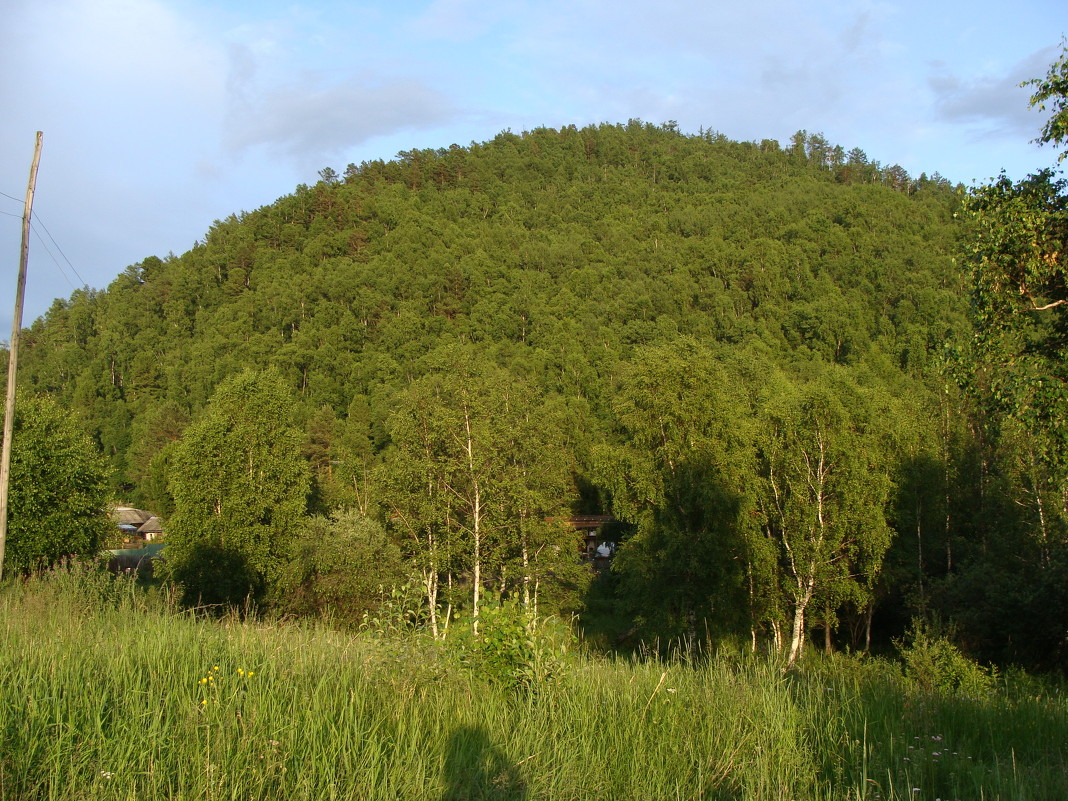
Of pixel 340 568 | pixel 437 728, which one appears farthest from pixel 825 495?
pixel 437 728

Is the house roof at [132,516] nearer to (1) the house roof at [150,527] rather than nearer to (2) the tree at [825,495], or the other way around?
(1) the house roof at [150,527]

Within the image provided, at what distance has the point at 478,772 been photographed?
4.09m

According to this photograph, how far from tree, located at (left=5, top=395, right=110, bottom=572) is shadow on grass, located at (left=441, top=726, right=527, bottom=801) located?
74.8 feet

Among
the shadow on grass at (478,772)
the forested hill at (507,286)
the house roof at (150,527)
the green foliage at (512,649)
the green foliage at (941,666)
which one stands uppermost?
the forested hill at (507,286)

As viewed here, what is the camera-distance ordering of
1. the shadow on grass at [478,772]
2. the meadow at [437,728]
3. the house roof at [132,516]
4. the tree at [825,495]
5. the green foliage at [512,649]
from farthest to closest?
the house roof at [132,516] → the tree at [825,495] → the green foliage at [512,649] → the shadow on grass at [478,772] → the meadow at [437,728]

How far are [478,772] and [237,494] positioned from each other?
1135 inches

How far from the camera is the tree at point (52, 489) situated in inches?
945

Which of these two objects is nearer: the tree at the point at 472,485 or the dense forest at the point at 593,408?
the dense forest at the point at 593,408

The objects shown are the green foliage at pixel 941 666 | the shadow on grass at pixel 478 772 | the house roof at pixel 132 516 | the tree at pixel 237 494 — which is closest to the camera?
the shadow on grass at pixel 478 772

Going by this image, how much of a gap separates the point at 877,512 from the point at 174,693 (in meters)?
24.3

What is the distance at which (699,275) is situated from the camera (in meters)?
109

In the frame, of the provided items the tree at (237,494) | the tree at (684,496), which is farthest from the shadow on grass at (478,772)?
the tree at (237,494)

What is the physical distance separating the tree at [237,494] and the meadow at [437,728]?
24658mm

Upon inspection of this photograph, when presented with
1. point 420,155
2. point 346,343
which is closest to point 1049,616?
point 346,343
